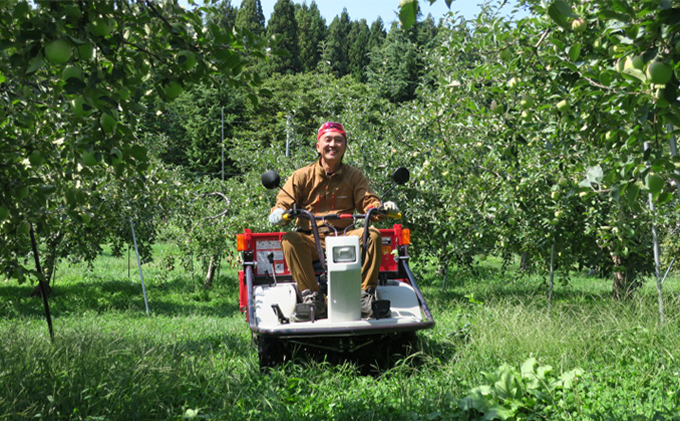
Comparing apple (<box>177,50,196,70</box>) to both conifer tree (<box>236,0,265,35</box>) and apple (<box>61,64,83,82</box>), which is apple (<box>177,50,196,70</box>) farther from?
conifer tree (<box>236,0,265,35</box>)

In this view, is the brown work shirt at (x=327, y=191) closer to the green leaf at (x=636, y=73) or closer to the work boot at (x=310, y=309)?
the work boot at (x=310, y=309)

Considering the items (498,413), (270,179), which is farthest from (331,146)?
(498,413)

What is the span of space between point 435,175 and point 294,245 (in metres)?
3.08

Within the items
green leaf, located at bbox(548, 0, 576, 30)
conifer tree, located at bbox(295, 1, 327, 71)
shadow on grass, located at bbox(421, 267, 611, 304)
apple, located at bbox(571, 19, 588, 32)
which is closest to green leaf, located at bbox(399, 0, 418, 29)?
green leaf, located at bbox(548, 0, 576, 30)

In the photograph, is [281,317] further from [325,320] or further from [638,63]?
[638,63]

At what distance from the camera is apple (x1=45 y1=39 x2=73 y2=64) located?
163 cm

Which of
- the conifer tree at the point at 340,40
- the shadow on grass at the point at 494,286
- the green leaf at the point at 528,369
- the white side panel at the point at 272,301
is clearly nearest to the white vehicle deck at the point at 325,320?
the white side panel at the point at 272,301

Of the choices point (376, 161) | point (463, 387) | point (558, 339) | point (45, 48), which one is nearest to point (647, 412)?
point (463, 387)

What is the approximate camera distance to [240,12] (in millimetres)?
62531

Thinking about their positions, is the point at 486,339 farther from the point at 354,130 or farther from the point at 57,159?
the point at 354,130

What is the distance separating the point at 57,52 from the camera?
5.35ft

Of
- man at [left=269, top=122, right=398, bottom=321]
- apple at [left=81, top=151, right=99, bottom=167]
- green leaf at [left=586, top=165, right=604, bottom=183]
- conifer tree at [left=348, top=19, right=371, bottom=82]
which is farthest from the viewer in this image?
conifer tree at [left=348, top=19, right=371, bottom=82]

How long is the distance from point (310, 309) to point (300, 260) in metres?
0.37

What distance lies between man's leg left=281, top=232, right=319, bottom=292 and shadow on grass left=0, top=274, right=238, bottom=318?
19.2 feet
